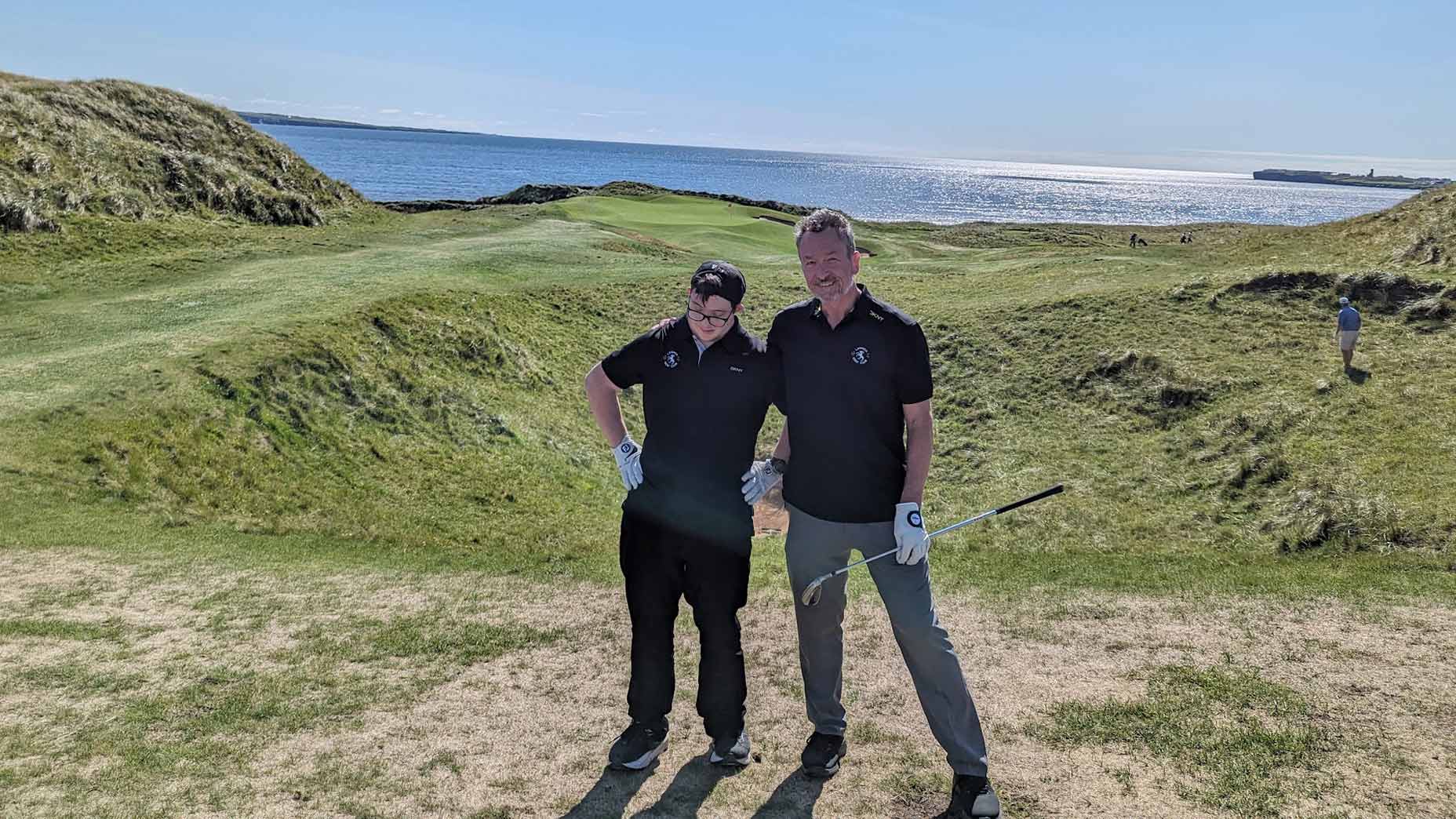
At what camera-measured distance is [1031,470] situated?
1692cm

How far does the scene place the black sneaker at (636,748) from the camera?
227 inches

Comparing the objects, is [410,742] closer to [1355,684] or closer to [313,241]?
[1355,684]

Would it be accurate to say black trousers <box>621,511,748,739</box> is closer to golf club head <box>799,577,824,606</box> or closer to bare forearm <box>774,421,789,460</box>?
golf club head <box>799,577,824,606</box>

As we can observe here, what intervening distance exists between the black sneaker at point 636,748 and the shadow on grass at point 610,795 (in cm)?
5

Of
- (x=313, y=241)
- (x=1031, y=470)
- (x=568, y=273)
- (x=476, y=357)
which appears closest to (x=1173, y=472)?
(x=1031, y=470)

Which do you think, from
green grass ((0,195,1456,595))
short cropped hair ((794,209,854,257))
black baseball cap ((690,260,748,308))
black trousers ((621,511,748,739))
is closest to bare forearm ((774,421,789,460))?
black trousers ((621,511,748,739))

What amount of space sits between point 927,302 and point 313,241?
68.8ft

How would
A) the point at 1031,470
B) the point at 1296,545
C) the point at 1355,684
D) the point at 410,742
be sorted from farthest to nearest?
the point at 1031,470
the point at 1296,545
the point at 1355,684
the point at 410,742

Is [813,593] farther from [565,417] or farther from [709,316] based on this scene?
→ [565,417]

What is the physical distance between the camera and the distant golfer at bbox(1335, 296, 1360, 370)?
16.7 m

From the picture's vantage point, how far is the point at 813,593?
553cm

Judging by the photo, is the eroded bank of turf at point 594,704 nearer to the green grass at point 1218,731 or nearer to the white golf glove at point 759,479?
the green grass at point 1218,731

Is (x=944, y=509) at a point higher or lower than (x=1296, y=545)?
lower

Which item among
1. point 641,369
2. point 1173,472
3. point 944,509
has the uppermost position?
point 641,369
